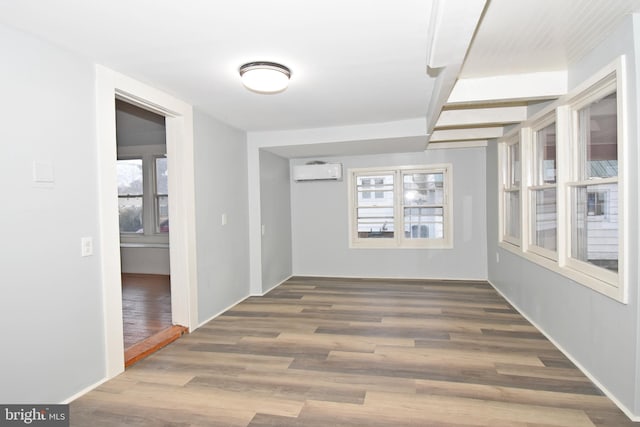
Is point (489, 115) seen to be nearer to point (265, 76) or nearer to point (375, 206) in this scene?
point (265, 76)

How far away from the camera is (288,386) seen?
2641 mm

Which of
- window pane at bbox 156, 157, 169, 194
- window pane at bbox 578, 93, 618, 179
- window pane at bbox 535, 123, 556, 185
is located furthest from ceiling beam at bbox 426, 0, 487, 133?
window pane at bbox 156, 157, 169, 194

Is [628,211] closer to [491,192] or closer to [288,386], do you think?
[288,386]

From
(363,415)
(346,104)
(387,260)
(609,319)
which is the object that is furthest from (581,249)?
(387,260)

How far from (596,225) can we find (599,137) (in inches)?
25.2

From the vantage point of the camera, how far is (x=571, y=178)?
3092mm

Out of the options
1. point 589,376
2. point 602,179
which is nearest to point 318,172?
point 602,179

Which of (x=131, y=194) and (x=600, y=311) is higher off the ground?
(x=131, y=194)

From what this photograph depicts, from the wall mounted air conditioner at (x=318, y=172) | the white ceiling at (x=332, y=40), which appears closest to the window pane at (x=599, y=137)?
the white ceiling at (x=332, y=40)

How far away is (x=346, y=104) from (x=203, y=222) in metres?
1.97

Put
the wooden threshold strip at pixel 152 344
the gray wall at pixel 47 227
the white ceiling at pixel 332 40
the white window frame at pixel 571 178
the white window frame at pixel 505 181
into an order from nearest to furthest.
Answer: the white ceiling at pixel 332 40 < the gray wall at pixel 47 227 < the white window frame at pixel 571 178 < the wooden threshold strip at pixel 152 344 < the white window frame at pixel 505 181

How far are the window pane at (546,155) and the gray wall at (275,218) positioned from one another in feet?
11.2

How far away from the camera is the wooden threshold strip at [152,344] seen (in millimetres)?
3045

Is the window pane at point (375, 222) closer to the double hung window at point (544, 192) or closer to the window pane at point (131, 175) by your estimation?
the double hung window at point (544, 192)
